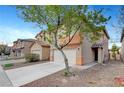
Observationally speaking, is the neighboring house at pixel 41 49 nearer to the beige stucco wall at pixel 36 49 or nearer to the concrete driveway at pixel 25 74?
the beige stucco wall at pixel 36 49

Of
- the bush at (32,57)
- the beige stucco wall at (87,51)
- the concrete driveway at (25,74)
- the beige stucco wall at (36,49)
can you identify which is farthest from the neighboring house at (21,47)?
the beige stucco wall at (87,51)

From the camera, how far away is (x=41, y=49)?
39.5ft

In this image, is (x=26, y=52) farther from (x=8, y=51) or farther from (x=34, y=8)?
(x=34, y=8)

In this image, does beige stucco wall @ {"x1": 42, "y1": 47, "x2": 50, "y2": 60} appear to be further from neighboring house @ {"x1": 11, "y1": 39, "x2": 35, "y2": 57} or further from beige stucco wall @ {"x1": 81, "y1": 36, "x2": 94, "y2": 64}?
beige stucco wall @ {"x1": 81, "y1": 36, "x2": 94, "y2": 64}

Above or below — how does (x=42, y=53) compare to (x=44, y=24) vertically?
below

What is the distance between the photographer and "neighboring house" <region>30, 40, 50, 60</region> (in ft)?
35.1

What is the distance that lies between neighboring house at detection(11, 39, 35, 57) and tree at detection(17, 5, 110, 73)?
84.0 inches

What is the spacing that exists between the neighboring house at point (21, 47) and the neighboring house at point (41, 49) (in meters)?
0.33

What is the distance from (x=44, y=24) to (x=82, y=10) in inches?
79.3

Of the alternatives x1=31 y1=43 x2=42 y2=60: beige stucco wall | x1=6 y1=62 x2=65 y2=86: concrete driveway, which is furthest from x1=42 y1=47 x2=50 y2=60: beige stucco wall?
x1=6 y1=62 x2=65 y2=86: concrete driveway

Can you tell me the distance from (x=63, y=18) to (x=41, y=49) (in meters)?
4.87
